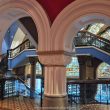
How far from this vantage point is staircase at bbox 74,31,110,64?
37.5 feet

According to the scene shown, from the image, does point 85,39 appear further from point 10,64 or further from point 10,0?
point 10,0

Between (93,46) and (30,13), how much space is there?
728 centimetres

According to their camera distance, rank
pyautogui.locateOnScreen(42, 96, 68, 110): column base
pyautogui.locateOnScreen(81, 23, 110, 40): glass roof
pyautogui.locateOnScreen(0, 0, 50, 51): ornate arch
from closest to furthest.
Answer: pyautogui.locateOnScreen(42, 96, 68, 110): column base < pyautogui.locateOnScreen(0, 0, 50, 51): ornate arch < pyautogui.locateOnScreen(81, 23, 110, 40): glass roof

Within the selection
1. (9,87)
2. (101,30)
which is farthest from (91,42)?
(9,87)

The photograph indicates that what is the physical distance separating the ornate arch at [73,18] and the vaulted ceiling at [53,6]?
121 millimetres

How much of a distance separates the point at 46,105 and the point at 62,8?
1689mm

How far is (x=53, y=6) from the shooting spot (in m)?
4.47

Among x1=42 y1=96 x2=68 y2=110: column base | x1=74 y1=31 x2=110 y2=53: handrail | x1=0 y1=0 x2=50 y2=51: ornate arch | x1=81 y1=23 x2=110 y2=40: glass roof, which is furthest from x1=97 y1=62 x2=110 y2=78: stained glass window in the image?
x1=42 y1=96 x2=68 y2=110: column base

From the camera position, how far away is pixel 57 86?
14.2 ft

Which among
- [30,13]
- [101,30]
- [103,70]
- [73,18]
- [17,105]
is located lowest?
[17,105]

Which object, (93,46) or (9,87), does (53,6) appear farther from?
(93,46)

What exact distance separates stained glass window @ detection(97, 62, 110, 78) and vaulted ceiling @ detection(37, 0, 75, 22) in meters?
10.9

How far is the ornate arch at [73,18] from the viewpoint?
3951 millimetres

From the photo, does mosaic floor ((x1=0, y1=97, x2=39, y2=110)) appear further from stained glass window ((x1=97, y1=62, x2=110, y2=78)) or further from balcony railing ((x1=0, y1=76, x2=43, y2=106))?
stained glass window ((x1=97, y1=62, x2=110, y2=78))
